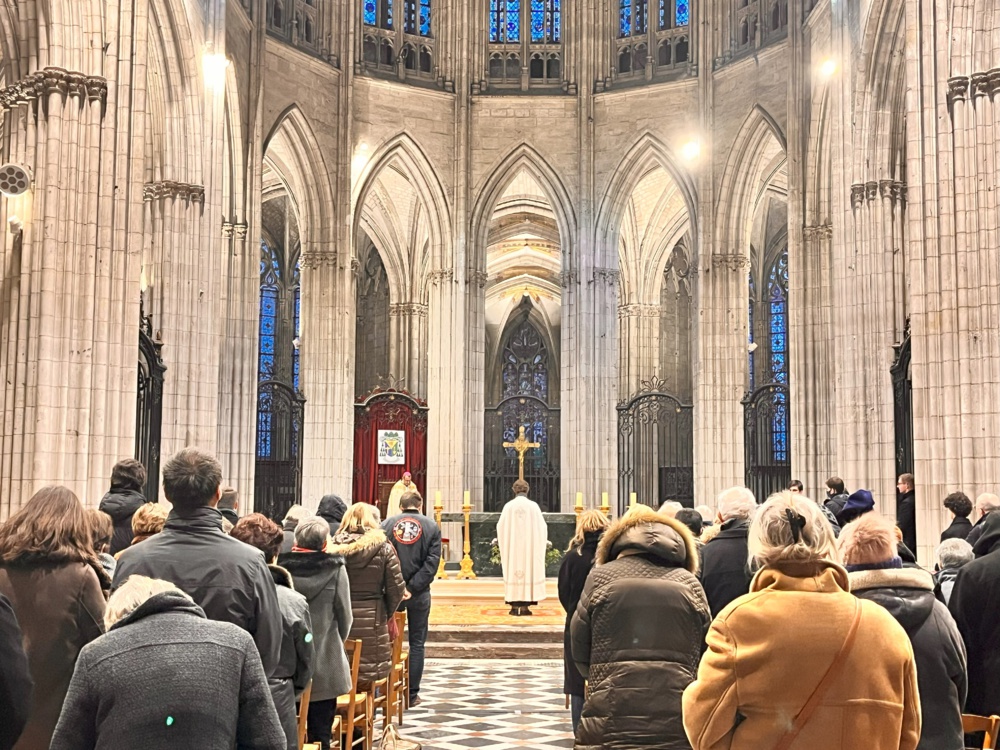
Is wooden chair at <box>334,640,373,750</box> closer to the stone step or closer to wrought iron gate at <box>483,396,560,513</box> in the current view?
the stone step

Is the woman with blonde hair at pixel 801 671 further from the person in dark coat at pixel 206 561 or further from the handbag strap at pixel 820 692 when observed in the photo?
the person in dark coat at pixel 206 561

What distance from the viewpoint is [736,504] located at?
233 inches

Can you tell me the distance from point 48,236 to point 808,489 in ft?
44.2

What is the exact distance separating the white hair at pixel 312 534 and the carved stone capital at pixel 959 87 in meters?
10.2

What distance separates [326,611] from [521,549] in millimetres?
9282

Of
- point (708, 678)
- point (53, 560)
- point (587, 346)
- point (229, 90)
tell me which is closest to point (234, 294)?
point (229, 90)

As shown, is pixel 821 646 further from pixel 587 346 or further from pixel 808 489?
pixel 587 346

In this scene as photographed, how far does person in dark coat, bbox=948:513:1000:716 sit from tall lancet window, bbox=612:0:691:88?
2117cm

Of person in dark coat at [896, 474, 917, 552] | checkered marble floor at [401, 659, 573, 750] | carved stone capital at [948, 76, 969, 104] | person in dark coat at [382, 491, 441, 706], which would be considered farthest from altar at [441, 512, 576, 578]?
person in dark coat at [382, 491, 441, 706]

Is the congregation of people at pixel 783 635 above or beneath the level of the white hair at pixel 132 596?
beneath

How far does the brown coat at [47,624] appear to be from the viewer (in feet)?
12.3

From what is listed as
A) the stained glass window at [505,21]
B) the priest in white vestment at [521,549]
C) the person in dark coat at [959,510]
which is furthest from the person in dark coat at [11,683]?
the stained glass window at [505,21]

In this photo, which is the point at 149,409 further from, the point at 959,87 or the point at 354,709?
the point at 959,87

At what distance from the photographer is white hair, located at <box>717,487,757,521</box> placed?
588 cm
